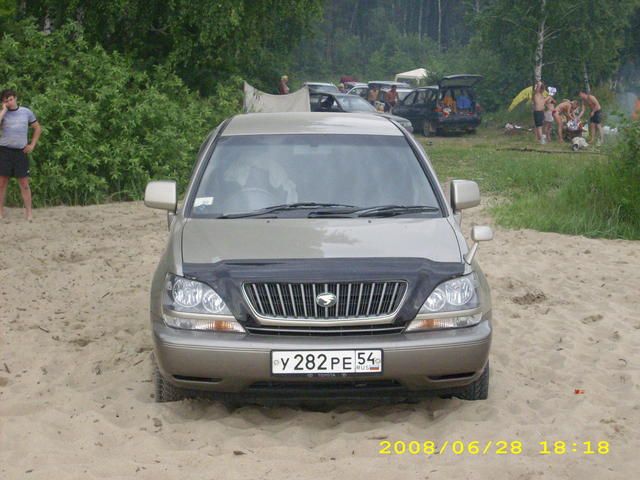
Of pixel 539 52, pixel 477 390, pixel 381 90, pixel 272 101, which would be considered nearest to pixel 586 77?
pixel 539 52

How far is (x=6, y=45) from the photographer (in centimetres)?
1623

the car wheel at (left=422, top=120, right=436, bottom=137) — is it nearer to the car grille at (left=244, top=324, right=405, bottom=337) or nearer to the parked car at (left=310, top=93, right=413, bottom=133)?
the parked car at (left=310, top=93, right=413, bottom=133)

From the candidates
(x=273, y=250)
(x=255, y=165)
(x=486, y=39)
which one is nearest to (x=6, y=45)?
(x=255, y=165)

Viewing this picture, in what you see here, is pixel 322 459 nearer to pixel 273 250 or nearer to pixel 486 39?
pixel 273 250

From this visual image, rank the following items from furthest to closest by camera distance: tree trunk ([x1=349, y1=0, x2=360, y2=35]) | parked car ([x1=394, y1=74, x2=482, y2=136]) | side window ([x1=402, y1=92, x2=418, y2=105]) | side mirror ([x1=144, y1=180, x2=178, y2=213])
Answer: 1. tree trunk ([x1=349, y1=0, x2=360, y2=35])
2. side window ([x1=402, y1=92, x2=418, y2=105])
3. parked car ([x1=394, y1=74, x2=482, y2=136])
4. side mirror ([x1=144, y1=180, x2=178, y2=213])

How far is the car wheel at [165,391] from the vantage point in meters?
5.73

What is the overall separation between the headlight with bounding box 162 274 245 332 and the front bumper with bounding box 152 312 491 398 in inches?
1.7

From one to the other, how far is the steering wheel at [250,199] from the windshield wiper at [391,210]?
21.3 inches

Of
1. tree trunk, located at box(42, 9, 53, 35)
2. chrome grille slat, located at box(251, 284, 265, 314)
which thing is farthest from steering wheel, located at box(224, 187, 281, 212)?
tree trunk, located at box(42, 9, 53, 35)

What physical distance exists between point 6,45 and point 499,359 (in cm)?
1165

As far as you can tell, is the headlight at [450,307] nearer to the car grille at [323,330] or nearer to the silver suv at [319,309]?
the silver suv at [319,309]

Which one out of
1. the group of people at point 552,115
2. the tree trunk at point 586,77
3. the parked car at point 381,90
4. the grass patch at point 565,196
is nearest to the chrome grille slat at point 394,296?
the grass patch at point 565,196

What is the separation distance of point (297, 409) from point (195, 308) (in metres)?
0.95

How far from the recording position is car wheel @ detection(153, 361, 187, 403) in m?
5.73
